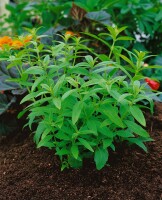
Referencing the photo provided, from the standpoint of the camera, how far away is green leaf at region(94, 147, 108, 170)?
169 cm

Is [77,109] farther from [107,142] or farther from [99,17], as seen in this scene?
[99,17]

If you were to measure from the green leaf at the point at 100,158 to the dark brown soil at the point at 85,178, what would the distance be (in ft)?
0.40

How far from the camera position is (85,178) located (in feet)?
5.93

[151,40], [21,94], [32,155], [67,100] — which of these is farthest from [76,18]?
[67,100]

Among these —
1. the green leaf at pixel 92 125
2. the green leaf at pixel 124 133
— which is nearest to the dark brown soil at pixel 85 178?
Answer: the green leaf at pixel 124 133

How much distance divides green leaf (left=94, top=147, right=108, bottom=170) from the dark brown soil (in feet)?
0.40

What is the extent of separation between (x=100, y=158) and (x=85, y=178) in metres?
0.16

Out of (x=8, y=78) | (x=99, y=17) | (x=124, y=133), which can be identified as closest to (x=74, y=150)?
(x=124, y=133)

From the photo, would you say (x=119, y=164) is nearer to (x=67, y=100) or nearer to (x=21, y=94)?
(x=67, y=100)

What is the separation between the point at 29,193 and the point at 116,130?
0.48 meters

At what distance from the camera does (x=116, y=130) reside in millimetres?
1846

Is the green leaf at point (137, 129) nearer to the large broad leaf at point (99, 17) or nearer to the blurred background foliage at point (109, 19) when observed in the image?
the blurred background foliage at point (109, 19)

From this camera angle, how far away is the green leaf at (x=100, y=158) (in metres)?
1.69

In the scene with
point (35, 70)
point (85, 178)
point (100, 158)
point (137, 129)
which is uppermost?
point (35, 70)
